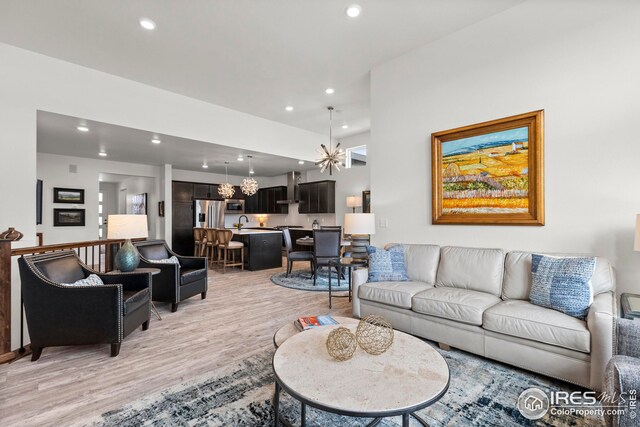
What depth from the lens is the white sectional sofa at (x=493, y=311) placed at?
201cm

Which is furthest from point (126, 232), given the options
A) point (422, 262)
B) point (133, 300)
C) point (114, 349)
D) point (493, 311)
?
point (493, 311)

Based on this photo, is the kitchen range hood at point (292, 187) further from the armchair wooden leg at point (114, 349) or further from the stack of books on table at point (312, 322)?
the stack of books on table at point (312, 322)

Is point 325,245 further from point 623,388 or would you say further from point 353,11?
point 623,388

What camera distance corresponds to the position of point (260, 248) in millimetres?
6863

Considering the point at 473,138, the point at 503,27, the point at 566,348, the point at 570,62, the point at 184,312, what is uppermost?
the point at 503,27

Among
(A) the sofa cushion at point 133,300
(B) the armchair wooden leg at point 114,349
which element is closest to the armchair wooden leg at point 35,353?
(B) the armchair wooden leg at point 114,349

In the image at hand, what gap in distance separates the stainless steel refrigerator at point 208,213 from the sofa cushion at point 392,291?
263 inches

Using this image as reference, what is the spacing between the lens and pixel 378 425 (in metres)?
1.75

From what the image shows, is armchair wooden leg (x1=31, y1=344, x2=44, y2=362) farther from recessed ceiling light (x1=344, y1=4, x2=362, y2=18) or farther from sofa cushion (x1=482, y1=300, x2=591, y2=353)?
recessed ceiling light (x1=344, y1=4, x2=362, y2=18)

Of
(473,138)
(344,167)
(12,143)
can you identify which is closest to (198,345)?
(12,143)

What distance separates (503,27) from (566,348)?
3.14 m

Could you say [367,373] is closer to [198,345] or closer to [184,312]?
[198,345]

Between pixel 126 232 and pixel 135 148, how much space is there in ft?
11.4

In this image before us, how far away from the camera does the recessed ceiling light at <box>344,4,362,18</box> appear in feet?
9.89
